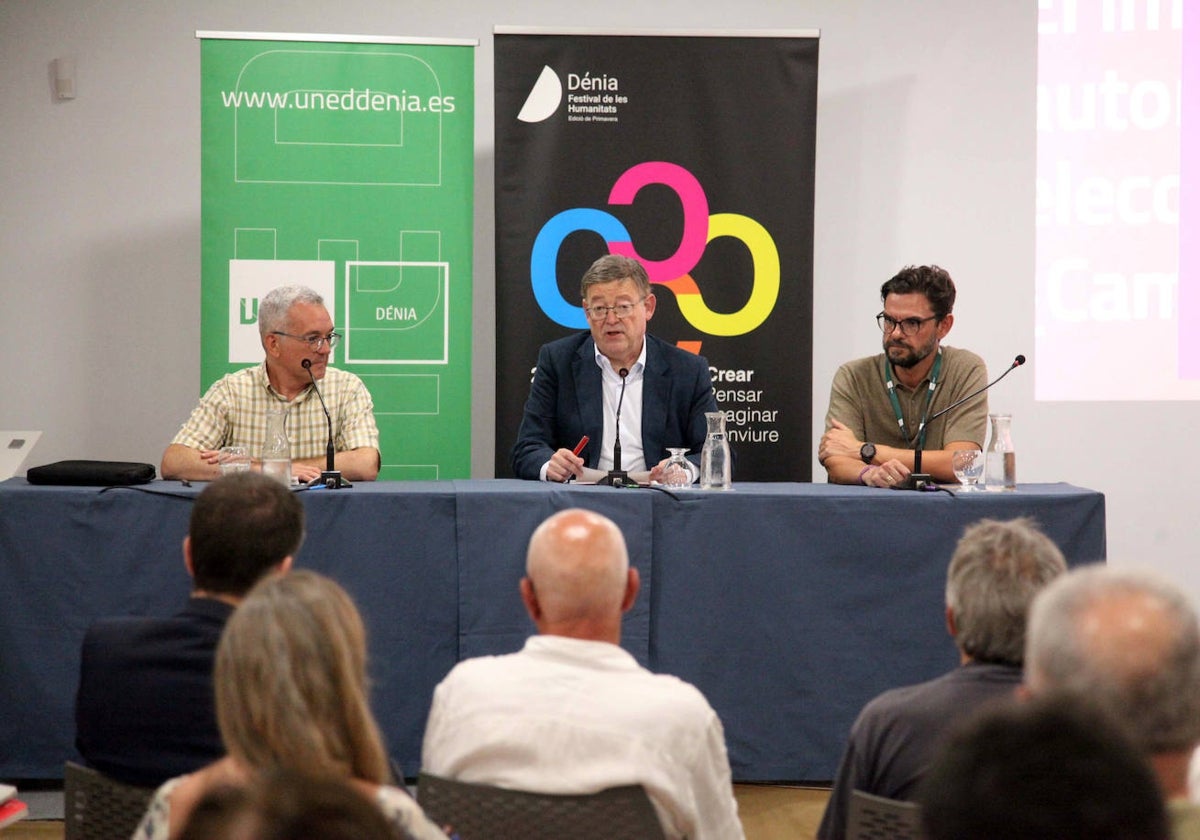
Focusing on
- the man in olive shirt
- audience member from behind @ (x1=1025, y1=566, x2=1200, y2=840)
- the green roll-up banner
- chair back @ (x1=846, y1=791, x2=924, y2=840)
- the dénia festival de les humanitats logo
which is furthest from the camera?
the dénia festival de les humanitats logo

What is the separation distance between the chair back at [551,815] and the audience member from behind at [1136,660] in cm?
57

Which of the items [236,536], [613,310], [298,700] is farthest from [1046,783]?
[613,310]

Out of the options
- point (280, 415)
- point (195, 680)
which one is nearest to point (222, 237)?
point (280, 415)

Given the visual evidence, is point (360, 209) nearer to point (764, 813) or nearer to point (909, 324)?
point (909, 324)

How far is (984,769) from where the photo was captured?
76cm

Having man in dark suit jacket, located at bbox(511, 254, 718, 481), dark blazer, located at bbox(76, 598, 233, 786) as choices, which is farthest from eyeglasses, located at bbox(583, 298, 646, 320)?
dark blazer, located at bbox(76, 598, 233, 786)

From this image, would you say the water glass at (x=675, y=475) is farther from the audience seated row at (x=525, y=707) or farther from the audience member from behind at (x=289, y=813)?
the audience member from behind at (x=289, y=813)

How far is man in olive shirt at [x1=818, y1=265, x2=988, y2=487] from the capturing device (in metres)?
3.61

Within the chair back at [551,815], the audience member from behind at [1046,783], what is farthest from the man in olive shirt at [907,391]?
the audience member from behind at [1046,783]

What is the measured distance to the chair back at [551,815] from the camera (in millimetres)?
1598

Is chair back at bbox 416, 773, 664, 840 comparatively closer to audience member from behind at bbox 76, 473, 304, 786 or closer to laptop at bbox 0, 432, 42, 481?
audience member from behind at bbox 76, 473, 304, 786

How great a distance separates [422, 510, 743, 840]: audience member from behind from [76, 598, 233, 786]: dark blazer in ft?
1.04

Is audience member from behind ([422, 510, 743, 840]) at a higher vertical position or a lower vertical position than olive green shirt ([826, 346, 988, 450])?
lower

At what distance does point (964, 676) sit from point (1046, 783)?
3.28 feet
